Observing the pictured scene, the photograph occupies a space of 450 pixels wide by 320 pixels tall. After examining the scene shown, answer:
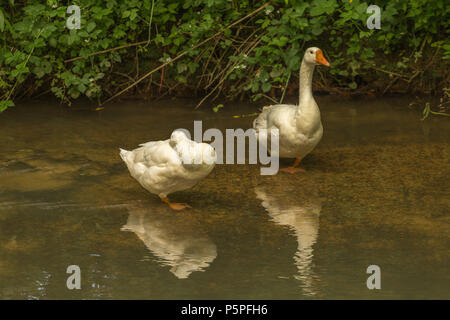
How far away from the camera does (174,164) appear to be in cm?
484

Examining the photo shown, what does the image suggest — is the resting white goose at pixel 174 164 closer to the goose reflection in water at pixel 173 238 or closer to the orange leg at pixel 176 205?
the orange leg at pixel 176 205

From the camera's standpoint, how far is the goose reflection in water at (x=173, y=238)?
14.0 feet

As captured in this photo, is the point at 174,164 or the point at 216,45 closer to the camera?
the point at 174,164

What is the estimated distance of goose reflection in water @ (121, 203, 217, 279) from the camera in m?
4.26

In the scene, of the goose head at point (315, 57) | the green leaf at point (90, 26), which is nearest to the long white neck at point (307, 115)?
the goose head at point (315, 57)

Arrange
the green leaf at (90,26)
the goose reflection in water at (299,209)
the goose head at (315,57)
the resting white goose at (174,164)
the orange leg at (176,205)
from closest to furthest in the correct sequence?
1. the goose reflection in water at (299,209)
2. the resting white goose at (174,164)
3. the orange leg at (176,205)
4. the goose head at (315,57)
5. the green leaf at (90,26)

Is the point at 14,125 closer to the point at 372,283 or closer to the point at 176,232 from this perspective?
the point at 176,232

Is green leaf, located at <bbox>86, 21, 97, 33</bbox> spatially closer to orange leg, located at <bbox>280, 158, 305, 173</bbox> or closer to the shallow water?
the shallow water

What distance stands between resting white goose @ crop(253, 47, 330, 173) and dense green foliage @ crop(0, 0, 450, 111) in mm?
1411

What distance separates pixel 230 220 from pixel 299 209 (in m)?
0.52

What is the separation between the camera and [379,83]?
8.26m

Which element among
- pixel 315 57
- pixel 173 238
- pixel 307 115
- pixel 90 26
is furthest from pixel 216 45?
pixel 173 238

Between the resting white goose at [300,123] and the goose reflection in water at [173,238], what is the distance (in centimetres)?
115

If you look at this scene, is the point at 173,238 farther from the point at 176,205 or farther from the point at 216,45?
the point at 216,45
